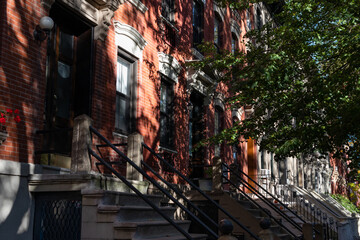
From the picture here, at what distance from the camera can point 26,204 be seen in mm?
6340

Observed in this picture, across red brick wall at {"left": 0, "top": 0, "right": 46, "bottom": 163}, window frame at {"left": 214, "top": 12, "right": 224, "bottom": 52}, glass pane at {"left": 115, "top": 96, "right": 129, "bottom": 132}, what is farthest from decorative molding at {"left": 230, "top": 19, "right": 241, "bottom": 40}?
red brick wall at {"left": 0, "top": 0, "right": 46, "bottom": 163}

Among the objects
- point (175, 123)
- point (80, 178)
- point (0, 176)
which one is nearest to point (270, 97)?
point (175, 123)

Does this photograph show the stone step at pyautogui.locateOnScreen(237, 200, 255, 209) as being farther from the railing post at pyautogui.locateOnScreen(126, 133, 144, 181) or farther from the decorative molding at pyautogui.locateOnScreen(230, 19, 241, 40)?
the decorative molding at pyautogui.locateOnScreen(230, 19, 241, 40)

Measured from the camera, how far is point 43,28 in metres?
6.90

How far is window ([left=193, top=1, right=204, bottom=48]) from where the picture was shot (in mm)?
14242

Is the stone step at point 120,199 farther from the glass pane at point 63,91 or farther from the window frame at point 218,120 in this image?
the window frame at point 218,120

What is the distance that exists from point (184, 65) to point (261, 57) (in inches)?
96.3


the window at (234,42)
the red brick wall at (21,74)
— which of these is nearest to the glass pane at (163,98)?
the red brick wall at (21,74)

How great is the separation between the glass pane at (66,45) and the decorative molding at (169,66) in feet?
10.6

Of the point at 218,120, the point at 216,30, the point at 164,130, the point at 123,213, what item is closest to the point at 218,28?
the point at 216,30

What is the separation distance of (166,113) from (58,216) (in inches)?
229

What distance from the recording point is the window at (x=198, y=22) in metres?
14.2

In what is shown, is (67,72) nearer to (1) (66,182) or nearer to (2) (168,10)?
(1) (66,182)

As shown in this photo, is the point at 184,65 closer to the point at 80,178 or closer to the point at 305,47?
the point at 305,47
